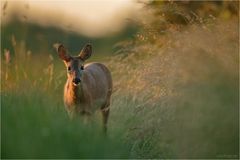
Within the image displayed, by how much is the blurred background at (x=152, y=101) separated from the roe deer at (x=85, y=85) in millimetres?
229

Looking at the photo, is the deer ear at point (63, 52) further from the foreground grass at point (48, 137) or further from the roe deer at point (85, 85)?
the foreground grass at point (48, 137)

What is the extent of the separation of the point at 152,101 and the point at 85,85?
2.76 metres

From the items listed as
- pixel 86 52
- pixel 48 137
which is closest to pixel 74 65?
pixel 86 52

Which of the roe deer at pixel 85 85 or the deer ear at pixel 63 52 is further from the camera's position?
the deer ear at pixel 63 52

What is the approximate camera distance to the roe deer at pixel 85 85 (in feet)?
50.8

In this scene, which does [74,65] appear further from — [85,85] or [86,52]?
[86,52]

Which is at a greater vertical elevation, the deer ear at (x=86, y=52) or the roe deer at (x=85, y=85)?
the deer ear at (x=86, y=52)

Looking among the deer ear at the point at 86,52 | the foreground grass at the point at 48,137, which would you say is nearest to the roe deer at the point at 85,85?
the deer ear at the point at 86,52

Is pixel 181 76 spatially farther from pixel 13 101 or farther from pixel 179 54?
pixel 13 101

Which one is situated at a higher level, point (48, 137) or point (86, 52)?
point (86, 52)

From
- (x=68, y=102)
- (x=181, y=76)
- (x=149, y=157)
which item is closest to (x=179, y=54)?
(x=181, y=76)

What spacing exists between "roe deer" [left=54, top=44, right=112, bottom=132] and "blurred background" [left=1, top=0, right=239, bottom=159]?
23cm

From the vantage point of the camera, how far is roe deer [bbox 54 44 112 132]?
1547 cm

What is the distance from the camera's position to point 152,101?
13539 millimetres
